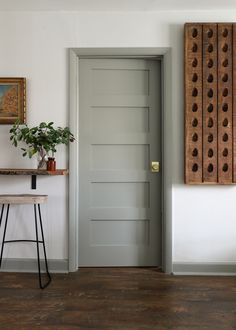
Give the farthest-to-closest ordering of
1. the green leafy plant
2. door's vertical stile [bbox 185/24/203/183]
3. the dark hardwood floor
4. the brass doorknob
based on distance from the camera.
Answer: the brass doorknob → door's vertical stile [bbox 185/24/203/183] → the green leafy plant → the dark hardwood floor

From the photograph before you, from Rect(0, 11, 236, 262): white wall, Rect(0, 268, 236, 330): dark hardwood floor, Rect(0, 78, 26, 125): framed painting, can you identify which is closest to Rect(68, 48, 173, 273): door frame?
Rect(0, 11, 236, 262): white wall

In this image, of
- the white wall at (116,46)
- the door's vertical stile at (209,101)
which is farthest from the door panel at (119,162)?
the door's vertical stile at (209,101)

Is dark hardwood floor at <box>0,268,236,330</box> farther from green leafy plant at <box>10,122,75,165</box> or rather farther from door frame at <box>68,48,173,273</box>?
green leafy plant at <box>10,122,75,165</box>

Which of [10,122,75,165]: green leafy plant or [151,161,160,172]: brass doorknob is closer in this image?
[10,122,75,165]: green leafy plant

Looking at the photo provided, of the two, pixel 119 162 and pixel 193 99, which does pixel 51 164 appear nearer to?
pixel 119 162

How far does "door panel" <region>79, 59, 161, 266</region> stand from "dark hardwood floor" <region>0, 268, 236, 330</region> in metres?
0.24

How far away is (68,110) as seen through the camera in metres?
2.70

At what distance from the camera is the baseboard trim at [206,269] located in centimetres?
268

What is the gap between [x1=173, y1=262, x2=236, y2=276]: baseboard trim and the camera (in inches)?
105

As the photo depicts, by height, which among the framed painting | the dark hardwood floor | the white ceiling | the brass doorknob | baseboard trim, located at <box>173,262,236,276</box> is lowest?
the dark hardwood floor

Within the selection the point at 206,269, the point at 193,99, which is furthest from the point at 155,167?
the point at 206,269

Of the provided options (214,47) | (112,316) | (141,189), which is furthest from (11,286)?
(214,47)

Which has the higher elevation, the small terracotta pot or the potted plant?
the potted plant

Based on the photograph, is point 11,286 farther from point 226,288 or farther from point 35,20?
point 35,20
